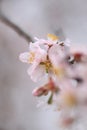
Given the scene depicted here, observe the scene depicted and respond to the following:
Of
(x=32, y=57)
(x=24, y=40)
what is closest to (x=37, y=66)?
(x=32, y=57)

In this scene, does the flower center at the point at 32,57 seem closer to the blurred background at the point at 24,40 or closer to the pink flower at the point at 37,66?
the pink flower at the point at 37,66

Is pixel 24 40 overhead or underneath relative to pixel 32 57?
overhead

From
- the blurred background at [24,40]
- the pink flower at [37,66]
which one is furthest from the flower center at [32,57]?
the blurred background at [24,40]

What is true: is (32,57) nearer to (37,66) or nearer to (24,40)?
(37,66)

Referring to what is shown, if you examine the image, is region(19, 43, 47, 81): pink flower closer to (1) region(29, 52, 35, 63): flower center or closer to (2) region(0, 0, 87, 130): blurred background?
(1) region(29, 52, 35, 63): flower center

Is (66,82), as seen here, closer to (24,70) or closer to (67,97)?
(67,97)

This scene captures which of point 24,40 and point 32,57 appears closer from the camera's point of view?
point 32,57

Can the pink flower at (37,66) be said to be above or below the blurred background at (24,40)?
below

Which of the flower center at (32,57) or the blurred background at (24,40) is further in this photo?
the blurred background at (24,40)

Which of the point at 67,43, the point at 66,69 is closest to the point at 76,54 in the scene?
the point at 66,69
